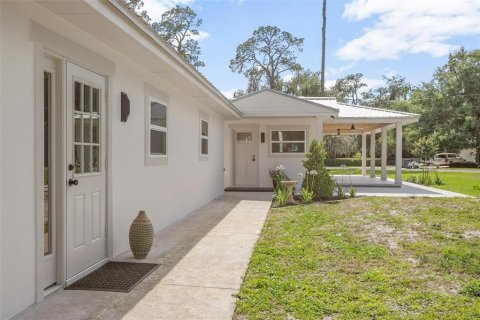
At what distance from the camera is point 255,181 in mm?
14695

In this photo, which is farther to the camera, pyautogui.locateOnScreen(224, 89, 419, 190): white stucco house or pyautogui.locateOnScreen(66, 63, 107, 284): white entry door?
pyautogui.locateOnScreen(224, 89, 419, 190): white stucco house

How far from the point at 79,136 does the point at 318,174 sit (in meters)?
7.71

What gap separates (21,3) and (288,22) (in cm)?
3684

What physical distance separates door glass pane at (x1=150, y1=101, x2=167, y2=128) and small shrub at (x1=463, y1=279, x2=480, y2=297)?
4.92 metres

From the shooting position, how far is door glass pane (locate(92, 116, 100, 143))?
4.74 metres

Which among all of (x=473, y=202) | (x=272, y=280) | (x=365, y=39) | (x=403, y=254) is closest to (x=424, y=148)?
(x=473, y=202)

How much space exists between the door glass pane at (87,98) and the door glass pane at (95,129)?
0.50 feet

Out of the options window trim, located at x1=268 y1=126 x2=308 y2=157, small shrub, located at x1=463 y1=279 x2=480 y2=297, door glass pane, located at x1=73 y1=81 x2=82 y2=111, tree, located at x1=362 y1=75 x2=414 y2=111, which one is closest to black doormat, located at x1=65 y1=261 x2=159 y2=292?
door glass pane, located at x1=73 y1=81 x2=82 y2=111

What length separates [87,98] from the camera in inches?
181

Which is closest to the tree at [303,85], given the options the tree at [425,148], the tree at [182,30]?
the tree at [182,30]

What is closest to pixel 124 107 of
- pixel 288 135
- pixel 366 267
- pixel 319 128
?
pixel 366 267

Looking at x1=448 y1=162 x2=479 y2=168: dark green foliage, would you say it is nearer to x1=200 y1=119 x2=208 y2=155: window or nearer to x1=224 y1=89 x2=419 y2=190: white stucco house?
x1=224 y1=89 x2=419 y2=190: white stucco house

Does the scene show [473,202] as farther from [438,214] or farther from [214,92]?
[214,92]

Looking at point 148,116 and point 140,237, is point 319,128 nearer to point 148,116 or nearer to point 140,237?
point 148,116
